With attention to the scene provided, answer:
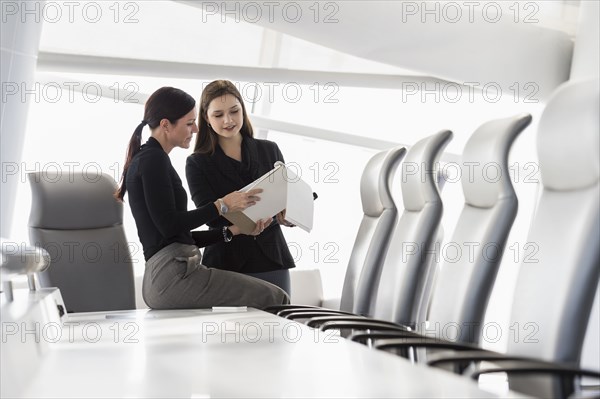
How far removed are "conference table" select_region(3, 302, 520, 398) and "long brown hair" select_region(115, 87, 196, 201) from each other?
1.08m

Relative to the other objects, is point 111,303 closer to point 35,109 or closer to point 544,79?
point 35,109

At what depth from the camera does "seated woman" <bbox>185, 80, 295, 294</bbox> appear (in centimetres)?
446

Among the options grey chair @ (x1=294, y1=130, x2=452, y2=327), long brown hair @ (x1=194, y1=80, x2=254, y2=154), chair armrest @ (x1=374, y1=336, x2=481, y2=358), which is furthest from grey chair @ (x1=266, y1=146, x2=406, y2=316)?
chair armrest @ (x1=374, y1=336, x2=481, y2=358)

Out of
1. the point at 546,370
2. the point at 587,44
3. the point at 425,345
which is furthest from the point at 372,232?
the point at 587,44

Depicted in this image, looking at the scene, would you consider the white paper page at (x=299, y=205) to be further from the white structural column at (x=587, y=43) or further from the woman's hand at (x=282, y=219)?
the white structural column at (x=587, y=43)

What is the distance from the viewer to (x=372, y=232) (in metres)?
4.88

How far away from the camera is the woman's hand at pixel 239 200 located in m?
3.99

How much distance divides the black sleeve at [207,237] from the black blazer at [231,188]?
106 millimetres

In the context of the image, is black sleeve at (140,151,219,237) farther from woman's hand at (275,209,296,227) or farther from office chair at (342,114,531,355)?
office chair at (342,114,531,355)

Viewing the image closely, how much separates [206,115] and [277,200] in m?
0.83

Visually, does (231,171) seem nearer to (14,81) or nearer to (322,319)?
(322,319)

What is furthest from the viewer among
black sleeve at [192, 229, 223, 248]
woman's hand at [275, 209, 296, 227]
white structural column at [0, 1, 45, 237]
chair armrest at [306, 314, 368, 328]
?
white structural column at [0, 1, 45, 237]

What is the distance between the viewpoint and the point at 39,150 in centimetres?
810

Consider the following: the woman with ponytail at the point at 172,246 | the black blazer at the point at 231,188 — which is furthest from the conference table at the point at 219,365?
the black blazer at the point at 231,188
